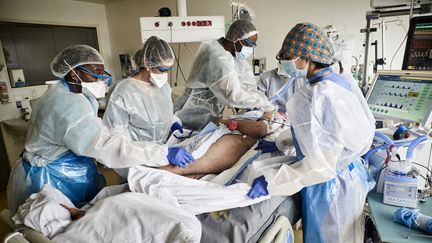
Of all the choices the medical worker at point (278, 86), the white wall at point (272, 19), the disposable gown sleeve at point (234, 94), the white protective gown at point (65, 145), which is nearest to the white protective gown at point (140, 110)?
the white protective gown at point (65, 145)

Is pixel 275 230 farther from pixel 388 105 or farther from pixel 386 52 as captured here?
pixel 386 52

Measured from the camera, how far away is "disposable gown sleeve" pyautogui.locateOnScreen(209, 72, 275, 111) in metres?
1.88

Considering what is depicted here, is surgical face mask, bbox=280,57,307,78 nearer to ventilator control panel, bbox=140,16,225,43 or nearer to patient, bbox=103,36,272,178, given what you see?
patient, bbox=103,36,272,178

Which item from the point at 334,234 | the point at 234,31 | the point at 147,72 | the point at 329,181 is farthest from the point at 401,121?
the point at 147,72

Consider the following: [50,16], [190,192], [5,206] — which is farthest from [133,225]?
[50,16]

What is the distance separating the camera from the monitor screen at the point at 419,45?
5.15ft

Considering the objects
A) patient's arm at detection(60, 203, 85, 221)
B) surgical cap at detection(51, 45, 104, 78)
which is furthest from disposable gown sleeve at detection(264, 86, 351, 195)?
surgical cap at detection(51, 45, 104, 78)

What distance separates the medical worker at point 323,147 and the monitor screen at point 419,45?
74cm

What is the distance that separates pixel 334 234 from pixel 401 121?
0.72 meters

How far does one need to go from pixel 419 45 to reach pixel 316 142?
1081 mm

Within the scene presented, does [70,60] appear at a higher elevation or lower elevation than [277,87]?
higher

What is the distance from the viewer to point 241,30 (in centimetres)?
200

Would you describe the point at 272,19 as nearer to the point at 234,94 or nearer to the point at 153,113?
the point at 234,94

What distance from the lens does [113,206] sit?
94 centimetres
